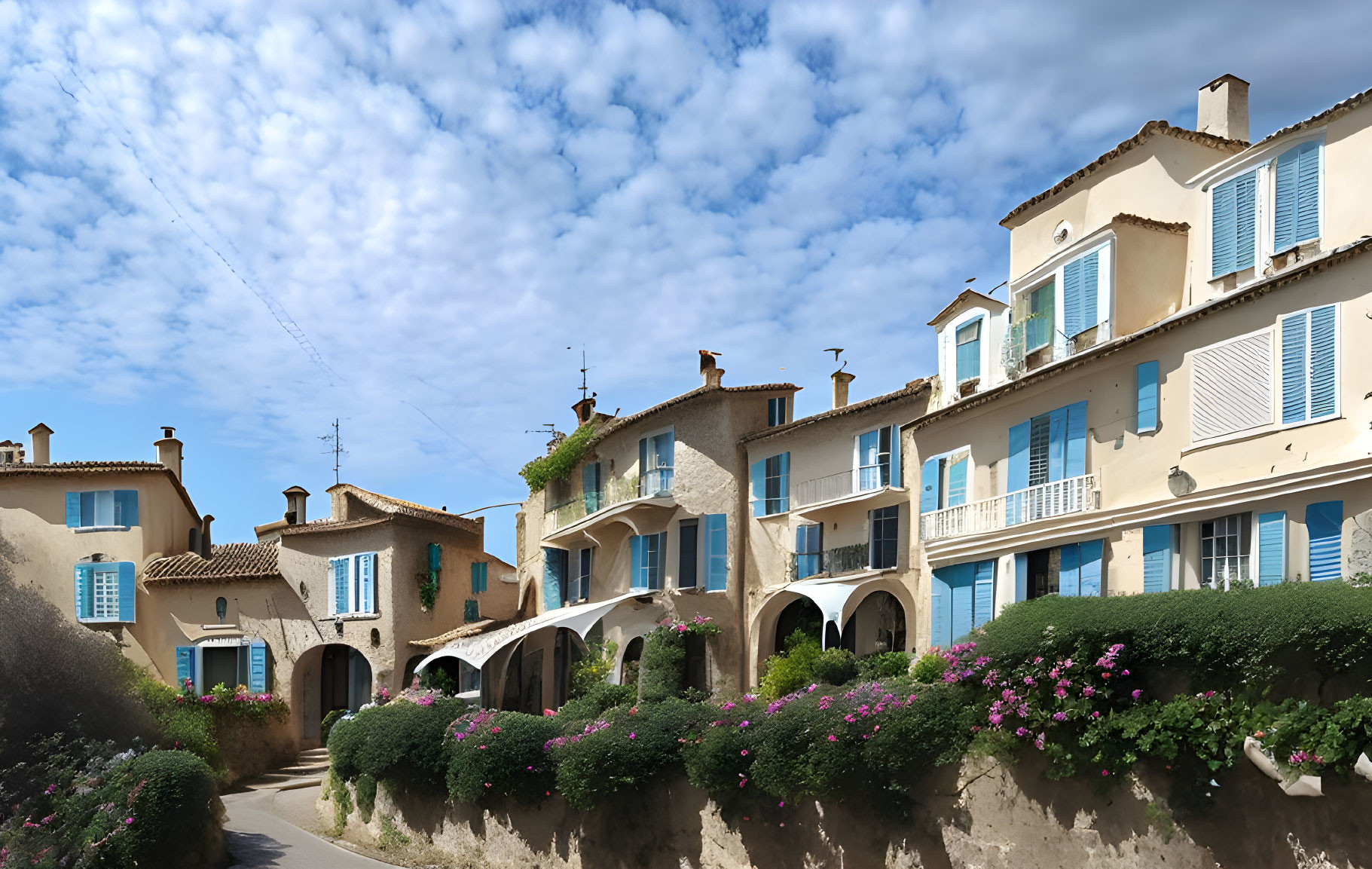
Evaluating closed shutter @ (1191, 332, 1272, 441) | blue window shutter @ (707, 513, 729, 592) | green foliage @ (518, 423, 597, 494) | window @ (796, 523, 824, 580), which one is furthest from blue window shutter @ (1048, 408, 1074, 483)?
green foliage @ (518, 423, 597, 494)

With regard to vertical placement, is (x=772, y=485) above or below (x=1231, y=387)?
below

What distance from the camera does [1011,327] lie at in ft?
82.3

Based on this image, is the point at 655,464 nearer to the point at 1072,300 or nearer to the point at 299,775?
the point at 299,775

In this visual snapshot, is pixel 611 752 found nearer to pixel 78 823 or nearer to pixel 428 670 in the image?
pixel 78 823

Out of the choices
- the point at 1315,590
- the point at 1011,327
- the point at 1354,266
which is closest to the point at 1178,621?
the point at 1315,590

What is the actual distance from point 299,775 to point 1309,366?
1283 inches

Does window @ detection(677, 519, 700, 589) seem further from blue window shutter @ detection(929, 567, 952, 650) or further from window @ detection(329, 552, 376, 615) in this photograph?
window @ detection(329, 552, 376, 615)

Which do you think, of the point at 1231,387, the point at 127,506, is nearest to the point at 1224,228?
the point at 1231,387

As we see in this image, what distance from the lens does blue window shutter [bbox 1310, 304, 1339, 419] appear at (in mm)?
17328

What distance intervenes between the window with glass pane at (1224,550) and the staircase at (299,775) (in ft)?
84.6

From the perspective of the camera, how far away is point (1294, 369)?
18.0 m

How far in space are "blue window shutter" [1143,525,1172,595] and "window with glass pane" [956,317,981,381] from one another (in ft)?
23.0

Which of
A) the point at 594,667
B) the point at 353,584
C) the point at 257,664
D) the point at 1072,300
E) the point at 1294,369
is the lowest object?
the point at 257,664

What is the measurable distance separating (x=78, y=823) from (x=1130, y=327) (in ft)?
76.1
